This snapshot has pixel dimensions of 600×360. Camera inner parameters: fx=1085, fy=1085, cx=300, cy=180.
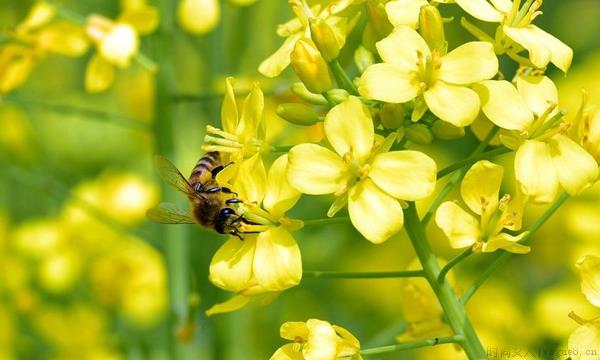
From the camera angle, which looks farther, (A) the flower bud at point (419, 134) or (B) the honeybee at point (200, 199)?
(B) the honeybee at point (200, 199)

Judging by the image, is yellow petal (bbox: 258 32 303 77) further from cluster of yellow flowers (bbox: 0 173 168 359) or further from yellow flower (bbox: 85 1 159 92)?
cluster of yellow flowers (bbox: 0 173 168 359)

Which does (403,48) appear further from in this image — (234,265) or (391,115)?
(234,265)

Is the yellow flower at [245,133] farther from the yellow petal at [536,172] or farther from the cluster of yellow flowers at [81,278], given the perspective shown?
the cluster of yellow flowers at [81,278]

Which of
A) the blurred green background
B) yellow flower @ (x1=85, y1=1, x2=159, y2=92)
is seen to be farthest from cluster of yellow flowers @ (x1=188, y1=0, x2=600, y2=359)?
yellow flower @ (x1=85, y1=1, x2=159, y2=92)

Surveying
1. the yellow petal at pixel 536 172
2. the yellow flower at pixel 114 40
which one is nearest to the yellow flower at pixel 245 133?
the yellow petal at pixel 536 172

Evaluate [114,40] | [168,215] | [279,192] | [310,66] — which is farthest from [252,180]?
[114,40]

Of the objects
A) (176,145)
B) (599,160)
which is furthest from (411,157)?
(176,145)
